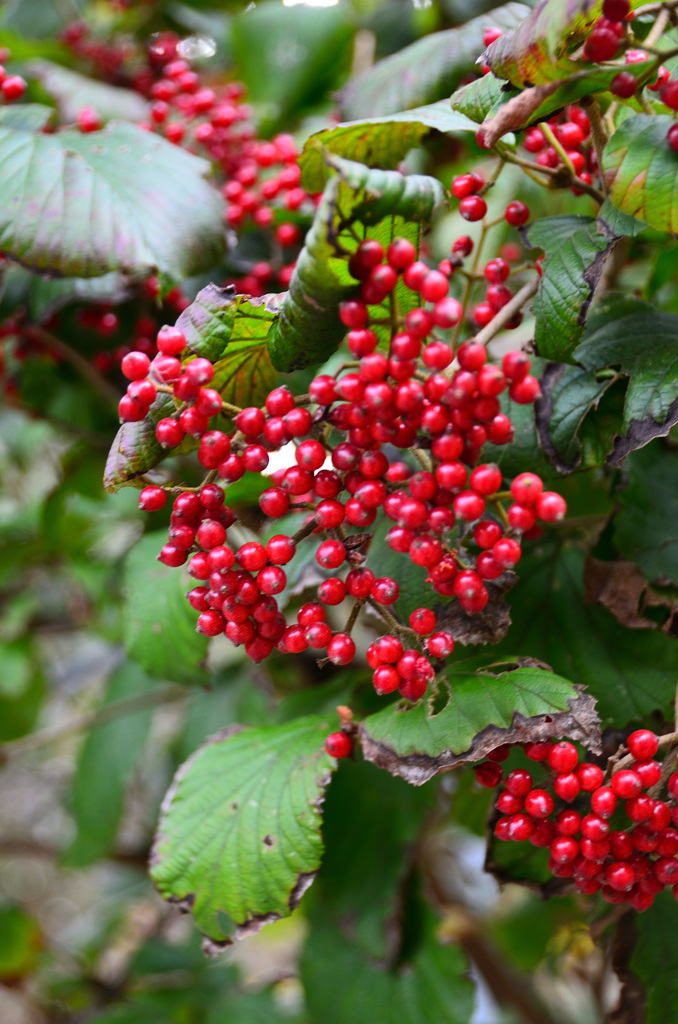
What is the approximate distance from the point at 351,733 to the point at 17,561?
1.09m

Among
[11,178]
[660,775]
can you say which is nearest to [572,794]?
[660,775]

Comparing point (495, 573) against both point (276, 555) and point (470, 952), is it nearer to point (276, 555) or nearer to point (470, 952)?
point (276, 555)

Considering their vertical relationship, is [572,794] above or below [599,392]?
below

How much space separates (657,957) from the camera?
24.7 inches

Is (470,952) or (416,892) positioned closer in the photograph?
(416,892)

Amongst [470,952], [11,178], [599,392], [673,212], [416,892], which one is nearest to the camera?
[673,212]

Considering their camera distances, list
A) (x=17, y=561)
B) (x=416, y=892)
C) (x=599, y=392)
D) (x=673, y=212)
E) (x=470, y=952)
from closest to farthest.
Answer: (x=673, y=212) → (x=599, y=392) → (x=416, y=892) → (x=470, y=952) → (x=17, y=561)

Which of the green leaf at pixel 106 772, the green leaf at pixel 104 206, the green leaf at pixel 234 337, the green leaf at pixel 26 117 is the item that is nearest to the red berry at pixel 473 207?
the green leaf at pixel 234 337

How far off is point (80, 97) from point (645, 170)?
90 centimetres

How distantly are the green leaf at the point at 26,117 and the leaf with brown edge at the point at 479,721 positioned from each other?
2.41ft

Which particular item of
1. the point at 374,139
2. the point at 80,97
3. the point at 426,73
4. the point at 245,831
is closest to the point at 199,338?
the point at 374,139

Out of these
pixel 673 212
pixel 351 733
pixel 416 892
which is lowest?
pixel 416 892

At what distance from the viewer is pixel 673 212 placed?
0.45 metres

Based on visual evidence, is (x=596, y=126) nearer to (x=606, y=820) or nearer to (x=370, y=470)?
(x=370, y=470)
